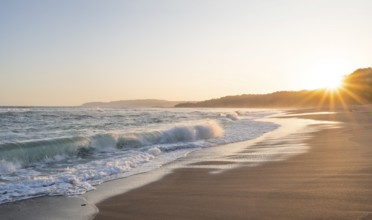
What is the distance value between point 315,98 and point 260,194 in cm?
13251

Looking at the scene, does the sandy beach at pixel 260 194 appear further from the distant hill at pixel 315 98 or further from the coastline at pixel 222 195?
the distant hill at pixel 315 98

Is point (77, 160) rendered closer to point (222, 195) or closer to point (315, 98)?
point (222, 195)

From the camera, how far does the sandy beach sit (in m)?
5.15

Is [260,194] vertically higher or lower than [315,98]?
lower

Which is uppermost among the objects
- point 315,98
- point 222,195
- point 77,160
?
point 315,98

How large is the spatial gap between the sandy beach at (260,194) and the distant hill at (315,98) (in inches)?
Answer: 3185

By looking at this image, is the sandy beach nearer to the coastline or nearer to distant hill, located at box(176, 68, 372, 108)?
the coastline

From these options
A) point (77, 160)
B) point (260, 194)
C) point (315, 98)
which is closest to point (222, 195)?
point (260, 194)

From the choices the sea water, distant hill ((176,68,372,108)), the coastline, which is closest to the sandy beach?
the coastline

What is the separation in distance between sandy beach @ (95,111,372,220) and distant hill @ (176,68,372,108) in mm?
80903

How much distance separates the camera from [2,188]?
24.7 ft

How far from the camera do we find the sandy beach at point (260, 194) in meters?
5.15

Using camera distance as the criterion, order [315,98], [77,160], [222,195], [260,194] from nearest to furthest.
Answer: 1. [260,194]
2. [222,195]
3. [77,160]
4. [315,98]

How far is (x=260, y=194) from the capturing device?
6258 millimetres
